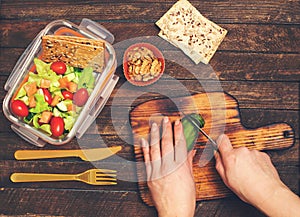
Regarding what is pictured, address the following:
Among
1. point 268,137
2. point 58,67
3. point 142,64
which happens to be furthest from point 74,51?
point 268,137

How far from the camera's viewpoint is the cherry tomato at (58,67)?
4.51 feet

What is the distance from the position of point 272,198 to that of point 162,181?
1.16 feet

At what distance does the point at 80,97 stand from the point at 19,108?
185 millimetres

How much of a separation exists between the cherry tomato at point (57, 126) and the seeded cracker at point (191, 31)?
0.45 m

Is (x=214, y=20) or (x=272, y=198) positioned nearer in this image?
(x=272, y=198)

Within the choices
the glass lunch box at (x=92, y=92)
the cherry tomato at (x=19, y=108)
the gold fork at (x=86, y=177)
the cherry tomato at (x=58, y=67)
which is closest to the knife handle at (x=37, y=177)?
the gold fork at (x=86, y=177)

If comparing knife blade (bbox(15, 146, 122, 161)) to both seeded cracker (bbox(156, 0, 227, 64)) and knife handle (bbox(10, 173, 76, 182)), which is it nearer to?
knife handle (bbox(10, 173, 76, 182))

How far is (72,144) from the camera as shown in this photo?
58.3 inches

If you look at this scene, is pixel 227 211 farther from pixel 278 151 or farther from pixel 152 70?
pixel 152 70

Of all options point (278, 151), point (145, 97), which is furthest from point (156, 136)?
point (278, 151)

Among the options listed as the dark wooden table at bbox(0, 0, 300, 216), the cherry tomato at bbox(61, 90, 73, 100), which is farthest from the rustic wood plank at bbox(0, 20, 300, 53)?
the cherry tomato at bbox(61, 90, 73, 100)

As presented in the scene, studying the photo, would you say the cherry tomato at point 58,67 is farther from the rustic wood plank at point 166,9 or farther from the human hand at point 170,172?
the human hand at point 170,172

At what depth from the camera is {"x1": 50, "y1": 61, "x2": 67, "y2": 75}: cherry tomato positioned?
4.51ft

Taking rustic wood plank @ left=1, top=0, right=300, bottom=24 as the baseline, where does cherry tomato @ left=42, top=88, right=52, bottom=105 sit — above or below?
below
